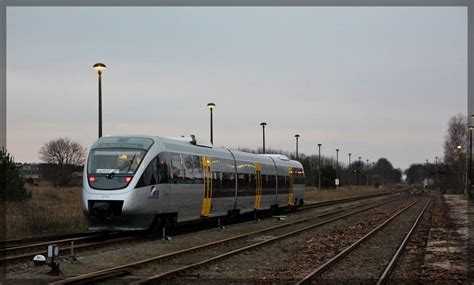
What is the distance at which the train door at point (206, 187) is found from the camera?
22156 mm

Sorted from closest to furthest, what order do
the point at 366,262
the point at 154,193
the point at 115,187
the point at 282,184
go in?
the point at 366,262
the point at 115,187
the point at 154,193
the point at 282,184

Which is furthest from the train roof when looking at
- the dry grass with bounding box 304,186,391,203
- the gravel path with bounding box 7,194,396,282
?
the dry grass with bounding box 304,186,391,203

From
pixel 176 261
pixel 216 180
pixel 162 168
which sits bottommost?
pixel 176 261

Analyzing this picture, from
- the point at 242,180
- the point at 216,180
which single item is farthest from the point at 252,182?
the point at 216,180

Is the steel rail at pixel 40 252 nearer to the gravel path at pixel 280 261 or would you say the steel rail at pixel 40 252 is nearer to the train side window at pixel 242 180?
the gravel path at pixel 280 261

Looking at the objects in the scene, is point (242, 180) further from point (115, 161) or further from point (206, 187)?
point (115, 161)

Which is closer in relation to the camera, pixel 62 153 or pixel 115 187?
pixel 115 187

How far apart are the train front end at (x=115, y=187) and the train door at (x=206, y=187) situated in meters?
4.14

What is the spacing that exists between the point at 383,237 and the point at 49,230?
38.1 feet

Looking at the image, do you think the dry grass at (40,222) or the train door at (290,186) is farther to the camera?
the train door at (290,186)

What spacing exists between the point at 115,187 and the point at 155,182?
133 cm

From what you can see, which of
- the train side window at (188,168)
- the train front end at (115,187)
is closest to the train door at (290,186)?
the train side window at (188,168)

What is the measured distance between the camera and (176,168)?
65.0ft

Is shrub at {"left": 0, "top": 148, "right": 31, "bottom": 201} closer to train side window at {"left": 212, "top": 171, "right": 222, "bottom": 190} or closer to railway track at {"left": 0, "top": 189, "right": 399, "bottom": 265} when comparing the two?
railway track at {"left": 0, "top": 189, "right": 399, "bottom": 265}
